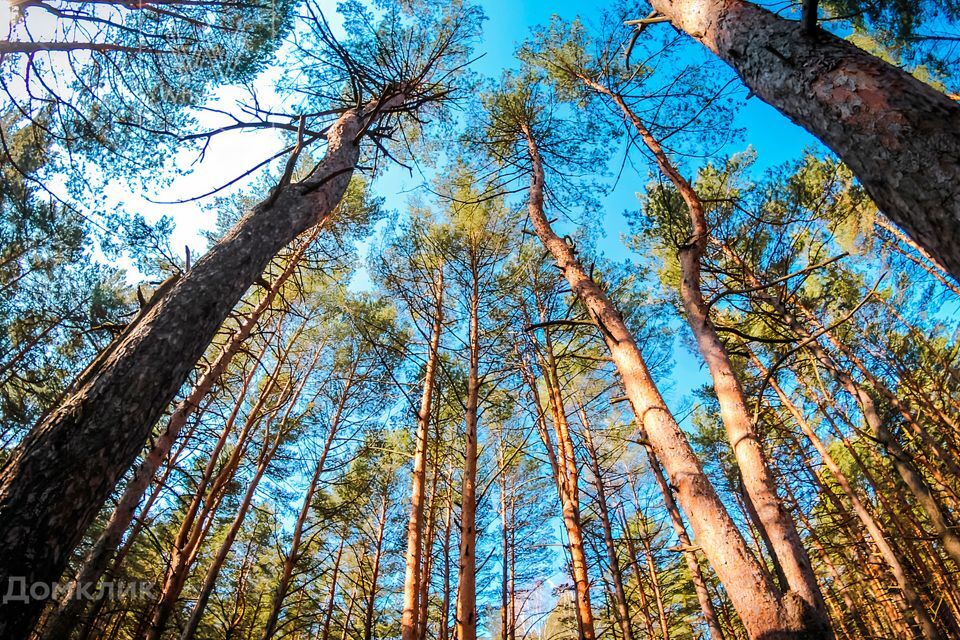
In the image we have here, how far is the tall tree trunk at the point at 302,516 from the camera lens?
6031 millimetres

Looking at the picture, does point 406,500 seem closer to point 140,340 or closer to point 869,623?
point 140,340

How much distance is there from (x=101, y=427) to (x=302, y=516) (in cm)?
678

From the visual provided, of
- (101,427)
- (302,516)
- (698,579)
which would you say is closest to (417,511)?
(302,516)

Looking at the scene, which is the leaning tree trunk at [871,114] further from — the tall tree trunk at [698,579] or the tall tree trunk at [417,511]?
the tall tree trunk at [698,579]

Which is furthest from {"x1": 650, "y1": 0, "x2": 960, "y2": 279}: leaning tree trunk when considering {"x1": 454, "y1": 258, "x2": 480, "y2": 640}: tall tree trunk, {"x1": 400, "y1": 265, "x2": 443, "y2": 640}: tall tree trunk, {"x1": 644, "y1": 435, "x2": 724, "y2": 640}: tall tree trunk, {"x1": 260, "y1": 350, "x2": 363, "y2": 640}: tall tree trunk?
{"x1": 260, "y1": 350, "x2": 363, "y2": 640}: tall tree trunk

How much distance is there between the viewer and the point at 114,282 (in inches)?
→ 416

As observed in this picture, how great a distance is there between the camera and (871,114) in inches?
59.6

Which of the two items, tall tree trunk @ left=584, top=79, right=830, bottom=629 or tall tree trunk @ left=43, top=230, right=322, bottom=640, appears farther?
tall tree trunk @ left=43, top=230, right=322, bottom=640

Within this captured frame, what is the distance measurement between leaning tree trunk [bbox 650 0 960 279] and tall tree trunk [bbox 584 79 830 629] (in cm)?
144

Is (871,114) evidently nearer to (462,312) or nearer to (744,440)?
(744,440)

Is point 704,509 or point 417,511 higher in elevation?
point 417,511

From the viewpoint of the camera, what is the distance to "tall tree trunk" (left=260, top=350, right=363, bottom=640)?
6.03m

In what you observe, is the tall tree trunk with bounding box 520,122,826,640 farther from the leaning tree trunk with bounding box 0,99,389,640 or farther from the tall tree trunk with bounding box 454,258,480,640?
the leaning tree trunk with bounding box 0,99,389,640

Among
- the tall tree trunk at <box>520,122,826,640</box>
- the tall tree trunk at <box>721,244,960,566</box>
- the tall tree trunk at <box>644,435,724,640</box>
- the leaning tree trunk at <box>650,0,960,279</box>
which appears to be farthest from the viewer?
the tall tree trunk at <box>644,435,724,640</box>
